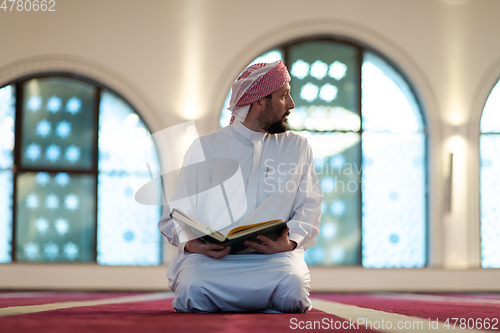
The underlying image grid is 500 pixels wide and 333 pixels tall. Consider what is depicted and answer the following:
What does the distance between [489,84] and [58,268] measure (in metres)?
5.83

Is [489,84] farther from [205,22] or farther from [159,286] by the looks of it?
[159,286]

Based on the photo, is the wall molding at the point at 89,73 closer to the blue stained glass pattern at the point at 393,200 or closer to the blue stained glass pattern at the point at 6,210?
the blue stained glass pattern at the point at 6,210

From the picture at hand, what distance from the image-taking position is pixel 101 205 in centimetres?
644

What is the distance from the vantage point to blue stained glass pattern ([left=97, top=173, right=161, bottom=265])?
6441 millimetres

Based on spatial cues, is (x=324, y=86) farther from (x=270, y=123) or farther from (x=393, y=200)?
(x=270, y=123)

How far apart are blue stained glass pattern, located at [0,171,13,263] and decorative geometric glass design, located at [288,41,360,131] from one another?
356 centimetres

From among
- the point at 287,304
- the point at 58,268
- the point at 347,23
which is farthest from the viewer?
the point at 347,23

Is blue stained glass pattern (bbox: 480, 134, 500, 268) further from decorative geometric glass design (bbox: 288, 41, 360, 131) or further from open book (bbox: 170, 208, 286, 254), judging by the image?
open book (bbox: 170, 208, 286, 254)

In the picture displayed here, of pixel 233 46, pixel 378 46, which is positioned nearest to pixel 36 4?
pixel 233 46

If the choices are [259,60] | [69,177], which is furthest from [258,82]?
[69,177]

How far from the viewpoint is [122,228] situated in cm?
647

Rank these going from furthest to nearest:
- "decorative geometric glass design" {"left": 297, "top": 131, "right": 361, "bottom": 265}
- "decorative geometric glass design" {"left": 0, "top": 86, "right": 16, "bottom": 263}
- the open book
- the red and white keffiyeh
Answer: "decorative geometric glass design" {"left": 297, "top": 131, "right": 361, "bottom": 265}
"decorative geometric glass design" {"left": 0, "top": 86, "right": 16, "bottom": 263}
the red and white keffiyeh
the open book

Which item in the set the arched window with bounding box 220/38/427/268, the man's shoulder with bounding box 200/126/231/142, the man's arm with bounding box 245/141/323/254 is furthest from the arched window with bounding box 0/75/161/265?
the man's arm with bounding box 245/141/323/254

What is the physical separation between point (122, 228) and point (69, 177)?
0.91 m
